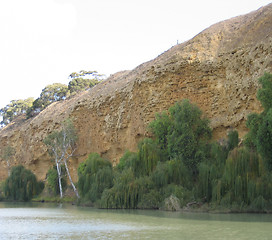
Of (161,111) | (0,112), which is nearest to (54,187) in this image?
(161,111)

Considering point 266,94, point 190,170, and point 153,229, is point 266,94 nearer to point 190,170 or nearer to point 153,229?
point 190,170

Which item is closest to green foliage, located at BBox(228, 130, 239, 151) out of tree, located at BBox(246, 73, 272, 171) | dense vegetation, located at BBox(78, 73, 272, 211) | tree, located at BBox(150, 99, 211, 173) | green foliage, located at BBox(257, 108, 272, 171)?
dense vegetation, located at BBox(78, 73, 272, 211)

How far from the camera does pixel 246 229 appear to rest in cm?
1543

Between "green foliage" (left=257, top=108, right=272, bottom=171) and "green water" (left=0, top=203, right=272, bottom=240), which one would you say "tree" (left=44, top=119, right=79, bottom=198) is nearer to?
"green water" (left=0, top=203, right=272, bottom=240)

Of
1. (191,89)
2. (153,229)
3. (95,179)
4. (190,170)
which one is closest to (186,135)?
(190,170)

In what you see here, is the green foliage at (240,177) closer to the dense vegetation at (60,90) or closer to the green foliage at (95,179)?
the green foliage at (95,179)

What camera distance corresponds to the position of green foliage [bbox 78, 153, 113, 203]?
3122cm

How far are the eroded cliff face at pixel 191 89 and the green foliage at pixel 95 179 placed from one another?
500 centimetres

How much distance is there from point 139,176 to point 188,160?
349 centimetres

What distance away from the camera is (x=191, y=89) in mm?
34031

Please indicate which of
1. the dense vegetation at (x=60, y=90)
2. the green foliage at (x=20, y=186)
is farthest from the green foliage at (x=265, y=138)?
the dense vegetation at (x=60, y=90)

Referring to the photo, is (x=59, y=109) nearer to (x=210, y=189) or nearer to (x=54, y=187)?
(x=54, y=187)

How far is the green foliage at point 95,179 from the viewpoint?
1229 inches

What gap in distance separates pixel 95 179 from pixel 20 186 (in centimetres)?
1584
